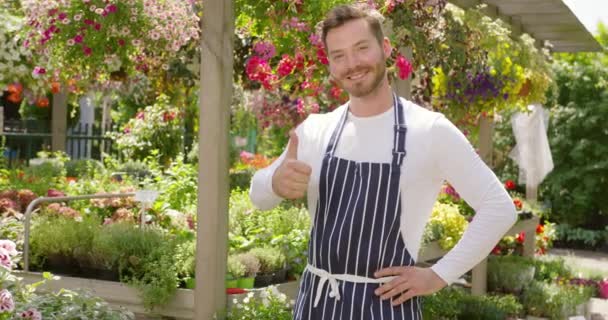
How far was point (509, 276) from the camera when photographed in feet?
21.8

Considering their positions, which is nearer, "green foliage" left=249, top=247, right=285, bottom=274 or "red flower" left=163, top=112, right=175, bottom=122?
"green foliage" left=249, top=247, right=285, bottom=274

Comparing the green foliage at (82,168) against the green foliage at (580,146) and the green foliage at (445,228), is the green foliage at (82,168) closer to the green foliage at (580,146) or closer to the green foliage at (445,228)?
the green foliage at (445,228)

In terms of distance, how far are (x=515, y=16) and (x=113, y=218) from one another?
11.5ft

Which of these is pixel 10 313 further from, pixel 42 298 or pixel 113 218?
pixel 113 218

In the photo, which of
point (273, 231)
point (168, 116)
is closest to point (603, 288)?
point (273, 231)

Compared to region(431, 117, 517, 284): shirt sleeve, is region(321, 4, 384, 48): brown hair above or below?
above

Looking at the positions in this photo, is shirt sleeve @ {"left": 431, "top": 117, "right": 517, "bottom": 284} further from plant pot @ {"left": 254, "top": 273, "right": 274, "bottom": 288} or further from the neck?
plant pot @ {"left": 254, "top": 273, "right": 274, "bottom": 288}

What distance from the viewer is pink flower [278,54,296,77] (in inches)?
169

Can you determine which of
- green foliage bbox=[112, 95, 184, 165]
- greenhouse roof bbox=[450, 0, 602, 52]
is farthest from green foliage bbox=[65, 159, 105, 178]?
greenhouse roof bbox=[450, 0, 602, 52]

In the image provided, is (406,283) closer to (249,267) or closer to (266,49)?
(249,267)

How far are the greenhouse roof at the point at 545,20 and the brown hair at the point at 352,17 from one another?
3.29 metres

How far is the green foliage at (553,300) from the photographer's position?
5992 millimetres

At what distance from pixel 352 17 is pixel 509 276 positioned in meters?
4.99

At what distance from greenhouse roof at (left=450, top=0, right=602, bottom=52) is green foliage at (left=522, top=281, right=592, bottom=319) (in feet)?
6.70
